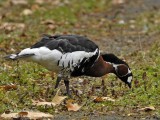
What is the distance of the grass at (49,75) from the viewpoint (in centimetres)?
750

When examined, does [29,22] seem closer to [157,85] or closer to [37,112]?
[157,85]

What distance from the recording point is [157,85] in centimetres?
852

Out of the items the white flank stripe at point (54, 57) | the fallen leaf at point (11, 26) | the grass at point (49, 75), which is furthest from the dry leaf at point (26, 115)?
the fallen leaf at point (11, 26)

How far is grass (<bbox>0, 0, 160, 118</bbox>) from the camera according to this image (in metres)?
7.50

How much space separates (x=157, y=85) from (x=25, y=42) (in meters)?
4.09

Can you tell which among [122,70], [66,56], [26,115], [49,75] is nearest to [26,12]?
[49,75]

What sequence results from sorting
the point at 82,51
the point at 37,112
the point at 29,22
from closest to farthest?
the point at 37,112
the point at 82,51
the point at 29,22

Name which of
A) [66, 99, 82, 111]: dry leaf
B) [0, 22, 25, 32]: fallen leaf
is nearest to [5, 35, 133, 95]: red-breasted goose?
[66, 99, 82, 111]: dry leaf

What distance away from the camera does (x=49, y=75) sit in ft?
30.6

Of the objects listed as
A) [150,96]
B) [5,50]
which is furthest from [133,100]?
[5,50]

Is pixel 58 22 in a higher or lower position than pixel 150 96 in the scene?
higher

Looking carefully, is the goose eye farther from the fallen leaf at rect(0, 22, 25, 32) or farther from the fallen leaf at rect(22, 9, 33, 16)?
the fallen leaf at rect(22, 9, 33, 16)

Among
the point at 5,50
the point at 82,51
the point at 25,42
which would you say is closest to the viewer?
the point at 82,51

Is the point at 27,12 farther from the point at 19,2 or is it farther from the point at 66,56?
Answer: the point at 66,56
